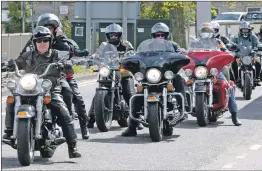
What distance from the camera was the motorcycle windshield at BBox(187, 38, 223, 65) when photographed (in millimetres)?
15508

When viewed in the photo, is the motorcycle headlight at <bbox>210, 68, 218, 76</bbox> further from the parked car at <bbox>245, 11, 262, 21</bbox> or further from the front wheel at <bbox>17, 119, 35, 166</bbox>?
the parked car at <bbox>245, 11, 262, 21</bbox>

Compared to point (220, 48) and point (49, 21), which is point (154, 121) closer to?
point (49, 21)

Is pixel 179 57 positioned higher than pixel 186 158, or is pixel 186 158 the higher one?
→ pixel 179 57

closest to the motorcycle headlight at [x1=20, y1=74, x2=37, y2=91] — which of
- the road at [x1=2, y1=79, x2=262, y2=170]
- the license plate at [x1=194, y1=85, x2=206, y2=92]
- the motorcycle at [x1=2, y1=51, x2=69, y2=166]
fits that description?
the motorcycle at [x1=2, y1=51, x2=69, y2=166]

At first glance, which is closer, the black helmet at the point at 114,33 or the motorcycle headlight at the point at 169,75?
the motorcycle headlight at the point at 169,75

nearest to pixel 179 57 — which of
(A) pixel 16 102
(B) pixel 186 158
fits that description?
(B) pixel 186 158

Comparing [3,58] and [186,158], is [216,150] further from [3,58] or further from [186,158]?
[3,58]

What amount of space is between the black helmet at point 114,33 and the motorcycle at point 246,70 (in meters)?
6.23

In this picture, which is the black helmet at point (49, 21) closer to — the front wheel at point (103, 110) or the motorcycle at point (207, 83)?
the front wheel at point (103, 110)

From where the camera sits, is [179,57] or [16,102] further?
[179,57]

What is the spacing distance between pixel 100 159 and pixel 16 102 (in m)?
1.26

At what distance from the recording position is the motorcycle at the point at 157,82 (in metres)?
13.1

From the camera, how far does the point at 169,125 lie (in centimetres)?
1349

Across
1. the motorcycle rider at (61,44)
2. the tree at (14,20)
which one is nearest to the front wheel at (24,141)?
the motorcycle rider at (61,44)
